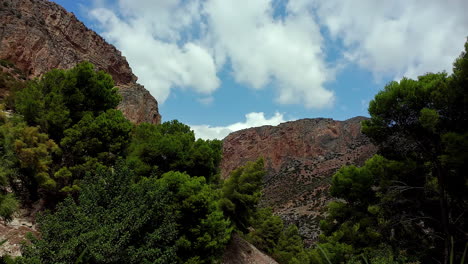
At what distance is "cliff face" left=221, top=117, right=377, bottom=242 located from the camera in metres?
60.9

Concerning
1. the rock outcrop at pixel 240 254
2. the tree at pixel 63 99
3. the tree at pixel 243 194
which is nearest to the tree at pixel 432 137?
the rock outcrop at pixel 240 254

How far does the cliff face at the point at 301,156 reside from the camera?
6094cm

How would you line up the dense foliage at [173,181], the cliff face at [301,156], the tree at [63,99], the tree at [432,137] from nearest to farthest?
1. the dense foliage at [173,181]
2. the tree at [432,137]
3. the tree at [63,99]
4. the cliff face at [301,156]

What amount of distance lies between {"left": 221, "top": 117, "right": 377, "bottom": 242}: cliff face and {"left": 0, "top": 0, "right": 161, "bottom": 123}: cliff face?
103 feet

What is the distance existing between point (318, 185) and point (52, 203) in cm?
5970

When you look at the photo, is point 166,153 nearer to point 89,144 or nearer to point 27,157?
point 89,144

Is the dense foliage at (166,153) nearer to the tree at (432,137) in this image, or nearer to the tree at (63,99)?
the tree at (63,99)

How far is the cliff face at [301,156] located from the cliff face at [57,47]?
31.5 metres

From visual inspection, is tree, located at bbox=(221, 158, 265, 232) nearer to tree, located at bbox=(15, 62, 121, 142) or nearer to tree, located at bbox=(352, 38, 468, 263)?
tree, located at bbox=(15, 62, 121, 142)

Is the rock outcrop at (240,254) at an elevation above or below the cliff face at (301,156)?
below

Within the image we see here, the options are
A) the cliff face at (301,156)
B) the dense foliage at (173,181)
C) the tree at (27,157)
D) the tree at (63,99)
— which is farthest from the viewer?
the cliff face at (301,156)

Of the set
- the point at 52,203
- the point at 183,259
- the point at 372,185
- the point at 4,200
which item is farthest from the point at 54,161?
the point at 372,185

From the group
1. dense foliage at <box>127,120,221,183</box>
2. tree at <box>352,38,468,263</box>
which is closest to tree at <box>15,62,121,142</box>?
dense foliage at <box>127,120,221,183</box>

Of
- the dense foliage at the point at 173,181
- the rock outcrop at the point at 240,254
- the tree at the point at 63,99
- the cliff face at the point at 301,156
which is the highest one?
the cliff face at the point at 301,156
